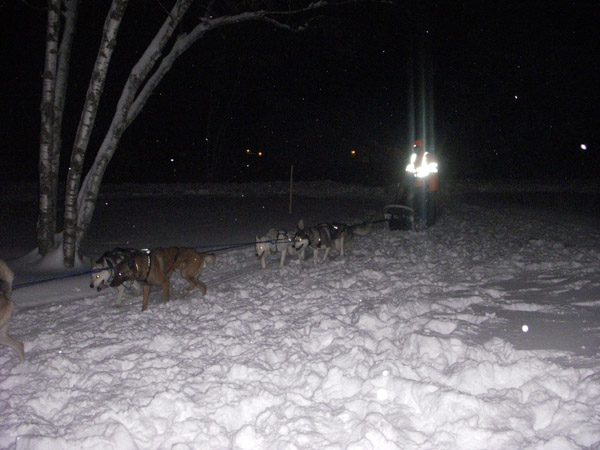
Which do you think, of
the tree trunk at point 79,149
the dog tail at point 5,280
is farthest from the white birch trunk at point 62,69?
the dog tail at point 5,280

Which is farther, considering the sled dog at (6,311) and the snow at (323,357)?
the sled dog at (6,311)

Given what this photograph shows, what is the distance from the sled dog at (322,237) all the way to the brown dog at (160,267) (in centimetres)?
231

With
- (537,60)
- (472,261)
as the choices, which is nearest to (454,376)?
(472,261)

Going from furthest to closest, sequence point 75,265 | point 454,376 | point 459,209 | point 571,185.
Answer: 1. point 571,185
2. point 459,209
3. point 75,265
4. point 454,376

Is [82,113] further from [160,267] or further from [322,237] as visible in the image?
[322,237]

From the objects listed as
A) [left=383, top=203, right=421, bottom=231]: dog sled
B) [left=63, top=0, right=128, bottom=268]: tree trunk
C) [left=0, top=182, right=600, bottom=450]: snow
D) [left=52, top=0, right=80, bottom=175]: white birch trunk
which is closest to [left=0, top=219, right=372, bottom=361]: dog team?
[left=0, top=182, right=600, bottom=450]: snow

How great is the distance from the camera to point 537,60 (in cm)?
2706

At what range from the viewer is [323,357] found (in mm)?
5109

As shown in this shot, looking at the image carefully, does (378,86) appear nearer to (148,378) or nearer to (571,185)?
(571,185)

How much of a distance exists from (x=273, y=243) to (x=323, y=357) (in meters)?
4.69

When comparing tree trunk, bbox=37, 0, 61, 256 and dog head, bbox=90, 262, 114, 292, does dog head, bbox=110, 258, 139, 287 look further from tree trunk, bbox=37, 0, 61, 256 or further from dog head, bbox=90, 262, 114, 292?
tree trunk, bbox=37, 0, 61, 256

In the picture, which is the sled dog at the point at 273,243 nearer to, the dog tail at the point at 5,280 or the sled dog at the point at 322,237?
the sled dog at the point at 322,237

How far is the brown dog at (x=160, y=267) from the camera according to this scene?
6558mm

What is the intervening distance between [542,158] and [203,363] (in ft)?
137
